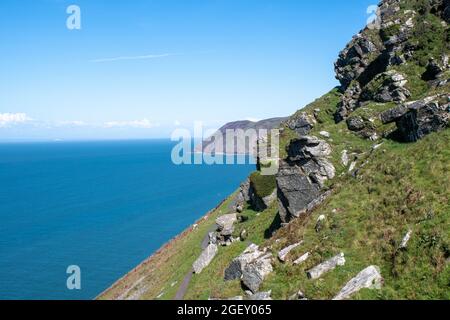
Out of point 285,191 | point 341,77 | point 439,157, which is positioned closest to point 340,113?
point 341,77

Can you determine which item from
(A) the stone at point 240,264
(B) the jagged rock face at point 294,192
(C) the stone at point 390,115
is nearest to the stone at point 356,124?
(C) the stone at point 390,115

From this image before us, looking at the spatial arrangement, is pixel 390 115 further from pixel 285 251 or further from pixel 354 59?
pixel 354 59

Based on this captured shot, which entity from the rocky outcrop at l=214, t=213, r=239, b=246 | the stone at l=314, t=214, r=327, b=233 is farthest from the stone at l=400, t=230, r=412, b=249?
the rocky outcrop at l=214, t=213, r=239, b=246

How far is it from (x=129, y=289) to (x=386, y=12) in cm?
6023

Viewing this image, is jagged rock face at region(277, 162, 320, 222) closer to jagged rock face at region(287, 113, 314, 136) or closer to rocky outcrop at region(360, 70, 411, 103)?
rocky outcrop at region(360, 70, 411, 103)

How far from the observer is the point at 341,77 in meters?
69.2

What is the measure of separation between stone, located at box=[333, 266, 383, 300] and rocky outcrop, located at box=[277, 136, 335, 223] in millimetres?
11553

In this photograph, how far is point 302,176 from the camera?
31781 millimetres

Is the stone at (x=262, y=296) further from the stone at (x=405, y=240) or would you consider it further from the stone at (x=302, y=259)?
the stone at (x=405, y=240)

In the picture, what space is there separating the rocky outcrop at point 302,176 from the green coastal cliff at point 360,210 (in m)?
0.09

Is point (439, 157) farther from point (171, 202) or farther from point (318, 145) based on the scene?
point (171, 202)

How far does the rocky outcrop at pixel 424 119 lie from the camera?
27344mm

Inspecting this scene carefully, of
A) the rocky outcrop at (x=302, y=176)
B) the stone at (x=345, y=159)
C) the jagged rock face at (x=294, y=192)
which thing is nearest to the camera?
the jagged rock face at (x=294, y=192)

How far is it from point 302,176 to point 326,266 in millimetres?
13218
